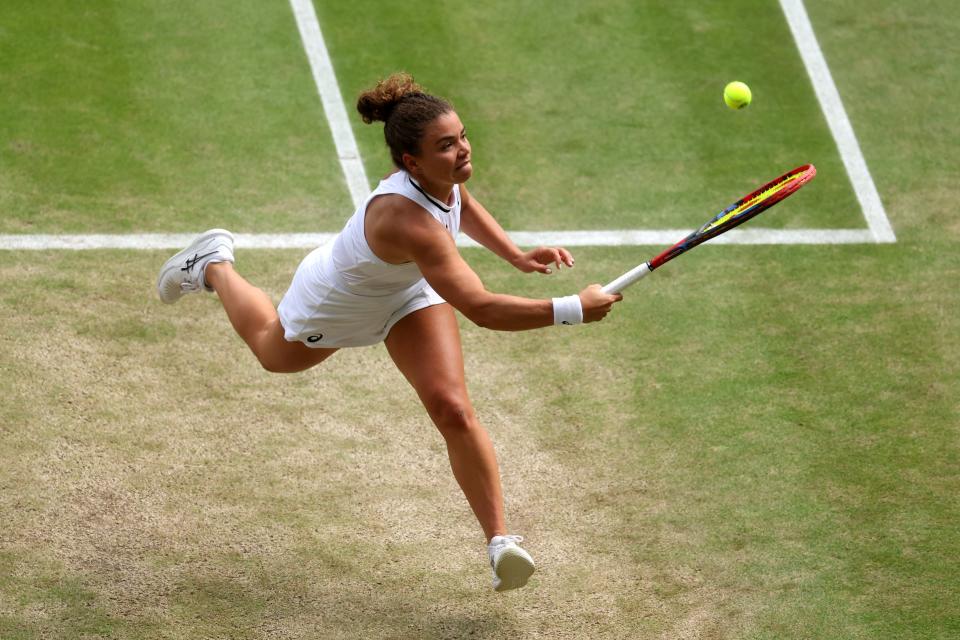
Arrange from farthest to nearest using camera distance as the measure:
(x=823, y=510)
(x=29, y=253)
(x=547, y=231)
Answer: (x=547, y=231) < (x=29, y=253) < (x=823, y=510)

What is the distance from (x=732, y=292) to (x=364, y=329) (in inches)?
111

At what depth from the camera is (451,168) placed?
562cm

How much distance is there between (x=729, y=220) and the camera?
5.91 meters

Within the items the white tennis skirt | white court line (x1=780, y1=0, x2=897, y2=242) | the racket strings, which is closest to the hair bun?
the white tennis skirt

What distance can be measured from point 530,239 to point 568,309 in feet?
10.2

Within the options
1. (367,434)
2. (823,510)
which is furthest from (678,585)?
(367,434)

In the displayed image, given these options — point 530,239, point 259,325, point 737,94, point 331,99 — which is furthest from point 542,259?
point 331,99

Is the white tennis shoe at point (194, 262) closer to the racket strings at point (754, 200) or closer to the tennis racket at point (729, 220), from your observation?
the tennis racket at point (729, 220)

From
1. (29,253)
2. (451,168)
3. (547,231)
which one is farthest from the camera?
(547,231)

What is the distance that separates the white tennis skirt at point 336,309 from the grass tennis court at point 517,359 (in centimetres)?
82

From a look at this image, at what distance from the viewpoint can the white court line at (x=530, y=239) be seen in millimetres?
8055

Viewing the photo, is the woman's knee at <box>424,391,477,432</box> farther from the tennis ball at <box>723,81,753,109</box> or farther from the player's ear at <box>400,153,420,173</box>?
the tennis ball at <box>723,81,753,109</box>

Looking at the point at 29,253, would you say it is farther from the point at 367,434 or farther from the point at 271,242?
the point at 367,434

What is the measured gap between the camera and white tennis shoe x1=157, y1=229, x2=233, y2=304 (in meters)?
7.06
